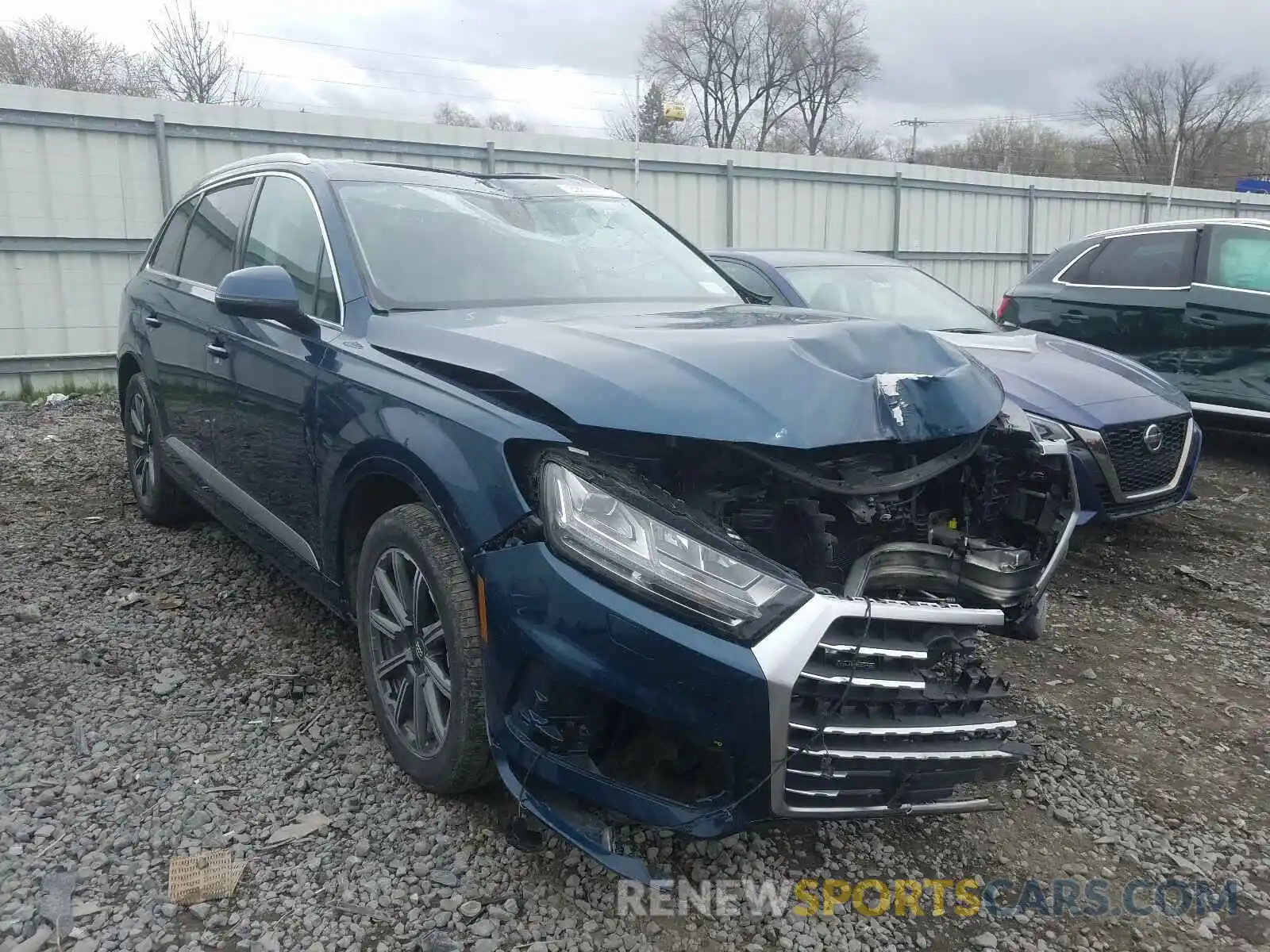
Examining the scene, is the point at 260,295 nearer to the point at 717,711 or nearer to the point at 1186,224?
the point at 717,711

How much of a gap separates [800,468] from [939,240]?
529 inches

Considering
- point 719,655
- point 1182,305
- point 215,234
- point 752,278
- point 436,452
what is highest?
point 215,234

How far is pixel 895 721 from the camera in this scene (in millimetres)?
2014

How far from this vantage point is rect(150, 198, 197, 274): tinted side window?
174 inches

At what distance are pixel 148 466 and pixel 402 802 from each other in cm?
302

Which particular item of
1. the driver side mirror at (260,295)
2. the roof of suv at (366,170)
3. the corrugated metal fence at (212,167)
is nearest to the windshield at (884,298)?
the roof of suv at (366,170)

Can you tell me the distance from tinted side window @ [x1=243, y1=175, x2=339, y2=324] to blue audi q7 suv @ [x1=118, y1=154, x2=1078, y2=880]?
0.02m

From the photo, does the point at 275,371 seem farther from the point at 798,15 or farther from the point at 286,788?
the point at 798,15

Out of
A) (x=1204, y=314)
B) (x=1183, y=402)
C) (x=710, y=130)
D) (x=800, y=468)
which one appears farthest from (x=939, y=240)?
(x=710, y=130)

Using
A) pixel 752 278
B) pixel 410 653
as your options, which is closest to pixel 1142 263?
pixel 752 278

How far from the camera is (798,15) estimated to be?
40438 mm

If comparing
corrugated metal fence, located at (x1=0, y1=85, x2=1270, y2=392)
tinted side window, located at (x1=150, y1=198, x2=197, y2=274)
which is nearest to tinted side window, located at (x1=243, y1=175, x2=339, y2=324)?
tinted side window, located at (x1=150, y1=198, x2=197, y2=274)

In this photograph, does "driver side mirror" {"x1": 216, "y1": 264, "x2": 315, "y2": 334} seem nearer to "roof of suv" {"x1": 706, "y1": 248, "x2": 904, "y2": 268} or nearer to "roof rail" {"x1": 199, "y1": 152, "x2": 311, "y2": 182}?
"roof rail" {"x1": 199, "y1": 152, "x2": 311, "y2": 182}

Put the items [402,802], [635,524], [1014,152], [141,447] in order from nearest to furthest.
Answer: [635,524]
[402,802]
[141,447]
[1014,152]
